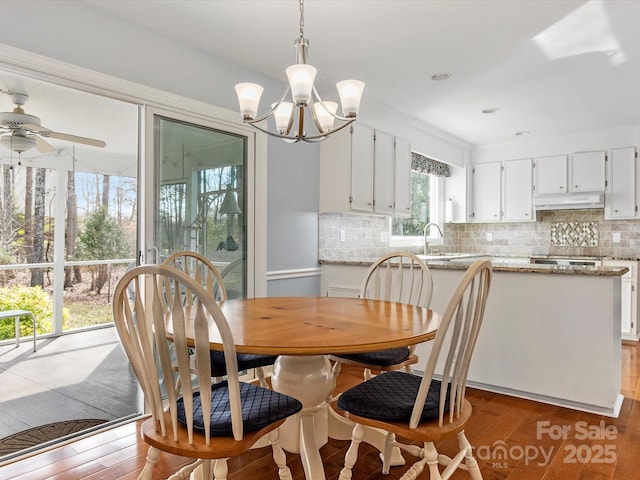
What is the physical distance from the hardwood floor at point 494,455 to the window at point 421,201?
2.79 m

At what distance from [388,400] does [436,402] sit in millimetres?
164

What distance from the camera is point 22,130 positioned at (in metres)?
4.15

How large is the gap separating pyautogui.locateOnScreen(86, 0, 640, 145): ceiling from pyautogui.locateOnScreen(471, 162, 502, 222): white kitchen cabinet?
169cm

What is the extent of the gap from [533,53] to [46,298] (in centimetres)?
559

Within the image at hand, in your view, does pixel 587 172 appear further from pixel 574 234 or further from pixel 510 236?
pixel 510 236

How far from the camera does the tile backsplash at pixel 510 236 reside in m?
4.18

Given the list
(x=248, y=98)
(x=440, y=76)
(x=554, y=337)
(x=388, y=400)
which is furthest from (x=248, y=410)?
(x=440, y=76)

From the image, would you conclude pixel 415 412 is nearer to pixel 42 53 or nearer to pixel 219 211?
pixel 219 211

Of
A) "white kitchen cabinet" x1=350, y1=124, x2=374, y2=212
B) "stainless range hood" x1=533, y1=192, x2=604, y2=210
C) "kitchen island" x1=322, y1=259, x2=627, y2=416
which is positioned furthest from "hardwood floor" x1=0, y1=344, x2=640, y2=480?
"stainless range hood" x1=533, y1=192, x2=604, y2=210

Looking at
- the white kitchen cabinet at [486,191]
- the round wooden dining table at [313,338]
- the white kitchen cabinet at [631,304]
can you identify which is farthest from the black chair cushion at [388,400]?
the white kitchen cabinet at [486,191]

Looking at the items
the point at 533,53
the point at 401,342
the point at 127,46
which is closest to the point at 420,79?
the point at 533,53

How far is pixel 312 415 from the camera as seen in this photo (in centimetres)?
185

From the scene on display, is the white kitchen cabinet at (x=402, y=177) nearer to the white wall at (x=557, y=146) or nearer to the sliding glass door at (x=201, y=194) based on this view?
the sliding glass door at (x=201, y=194)

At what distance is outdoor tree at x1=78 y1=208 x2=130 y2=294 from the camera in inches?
229
